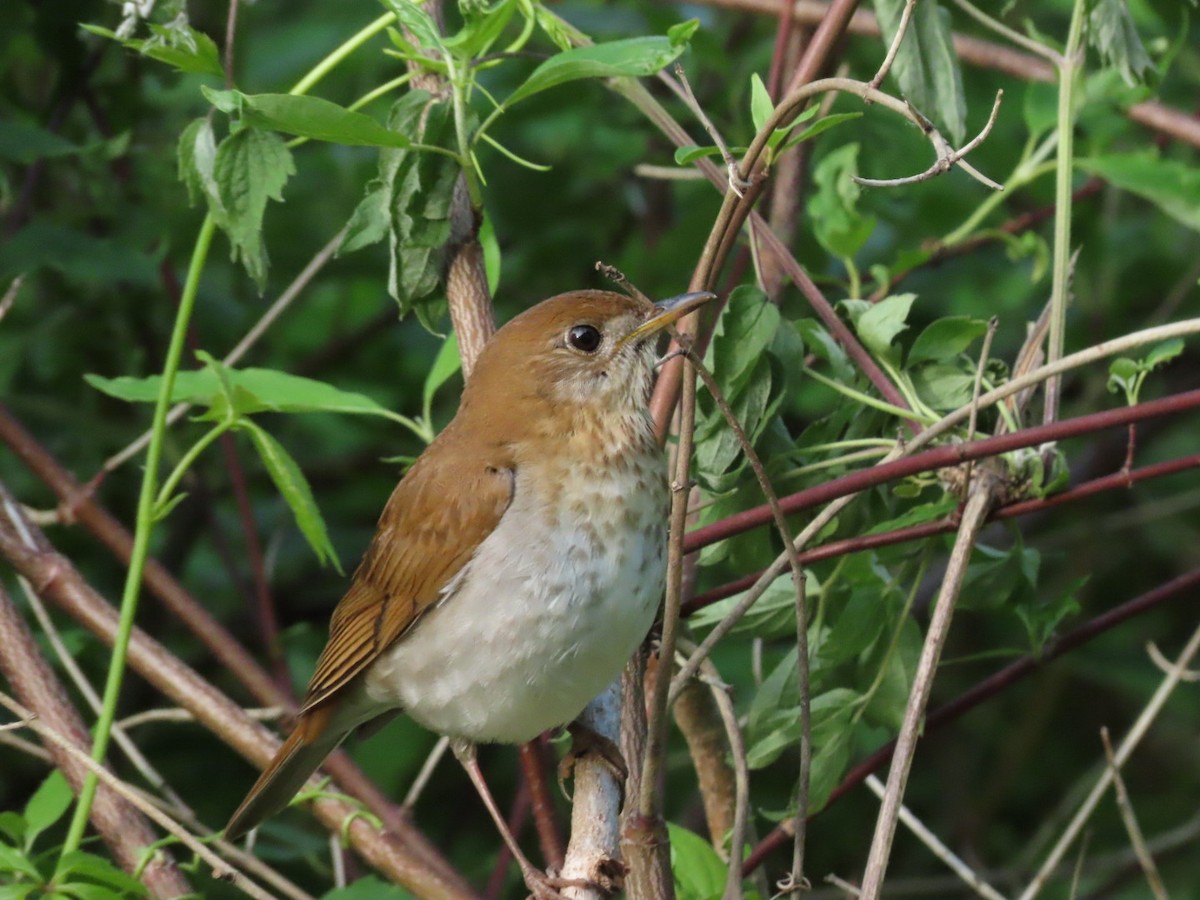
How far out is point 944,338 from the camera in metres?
2.65

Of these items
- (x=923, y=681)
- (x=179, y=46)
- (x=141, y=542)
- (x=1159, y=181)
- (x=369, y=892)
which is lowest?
(x=369, y=892)

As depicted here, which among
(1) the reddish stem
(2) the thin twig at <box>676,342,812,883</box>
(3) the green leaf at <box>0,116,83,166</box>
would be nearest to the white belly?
(1) the reddish stem

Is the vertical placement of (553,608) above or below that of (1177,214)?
below

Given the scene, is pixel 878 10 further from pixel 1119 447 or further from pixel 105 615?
pixel 1119 447

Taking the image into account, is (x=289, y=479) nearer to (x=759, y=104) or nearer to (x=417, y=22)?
(x=417, y=22)

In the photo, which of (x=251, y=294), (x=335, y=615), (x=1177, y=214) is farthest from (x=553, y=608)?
(x=251, y=294)

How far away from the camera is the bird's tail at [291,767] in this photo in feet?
10.0

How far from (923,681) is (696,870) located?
2.06 ft

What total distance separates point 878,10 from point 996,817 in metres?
3.62

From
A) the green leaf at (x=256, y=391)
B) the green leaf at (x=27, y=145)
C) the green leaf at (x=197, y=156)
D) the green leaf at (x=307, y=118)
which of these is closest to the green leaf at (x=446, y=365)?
the green leaf at (x=256, y=391)

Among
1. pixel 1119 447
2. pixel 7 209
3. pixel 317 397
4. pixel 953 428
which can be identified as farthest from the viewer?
pixel 1119 447

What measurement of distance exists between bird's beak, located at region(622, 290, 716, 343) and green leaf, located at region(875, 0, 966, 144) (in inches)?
21.2

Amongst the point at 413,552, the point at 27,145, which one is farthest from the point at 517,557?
the point at 27,145

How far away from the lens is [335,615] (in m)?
3.21
